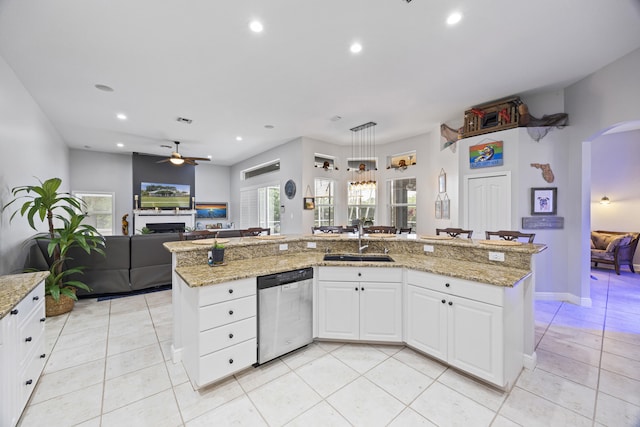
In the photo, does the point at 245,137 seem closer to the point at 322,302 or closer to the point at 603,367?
the point at 322,302

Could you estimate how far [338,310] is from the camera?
252 cm

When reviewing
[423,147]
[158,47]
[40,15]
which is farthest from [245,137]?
[423,147]

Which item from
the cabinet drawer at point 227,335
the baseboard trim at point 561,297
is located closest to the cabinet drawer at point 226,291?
the cabinet drawer at point 227,335

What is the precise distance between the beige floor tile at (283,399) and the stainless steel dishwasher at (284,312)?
27 cm

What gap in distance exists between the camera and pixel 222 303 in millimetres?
1956

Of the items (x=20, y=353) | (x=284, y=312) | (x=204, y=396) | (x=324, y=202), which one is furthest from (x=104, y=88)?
(x=324, y=202)

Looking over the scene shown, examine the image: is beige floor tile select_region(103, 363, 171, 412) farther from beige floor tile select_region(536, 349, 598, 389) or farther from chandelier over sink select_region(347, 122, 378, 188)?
chandelier over sink select_region(347, 122, 378, 188)

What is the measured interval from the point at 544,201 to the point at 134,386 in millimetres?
5603

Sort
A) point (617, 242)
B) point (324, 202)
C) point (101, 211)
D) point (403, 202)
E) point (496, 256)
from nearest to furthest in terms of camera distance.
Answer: point (496, 256)
point (617, 242)
point (403, 202)
point (324, 202)
point (101, 211)

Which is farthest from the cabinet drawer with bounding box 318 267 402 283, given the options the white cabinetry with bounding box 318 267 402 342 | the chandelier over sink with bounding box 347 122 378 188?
the chandelier over sink with bounding box 347 122 378 188

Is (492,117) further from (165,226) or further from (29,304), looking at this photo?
(165,226)

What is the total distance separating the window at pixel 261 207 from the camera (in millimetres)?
7736

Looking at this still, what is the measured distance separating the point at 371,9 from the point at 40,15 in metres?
3.10

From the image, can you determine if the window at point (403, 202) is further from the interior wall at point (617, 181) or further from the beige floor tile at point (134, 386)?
the beige floor tile at point (134, 386)
